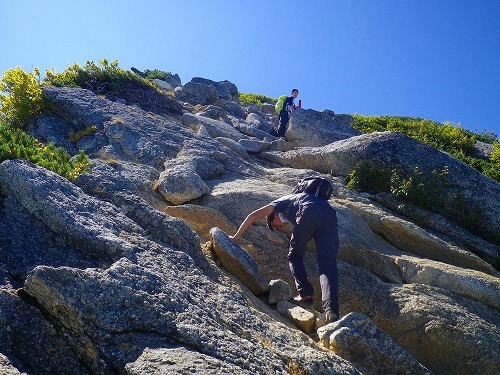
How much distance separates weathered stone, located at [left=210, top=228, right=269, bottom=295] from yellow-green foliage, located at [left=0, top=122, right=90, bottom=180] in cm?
324

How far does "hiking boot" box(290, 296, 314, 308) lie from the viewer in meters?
9.66

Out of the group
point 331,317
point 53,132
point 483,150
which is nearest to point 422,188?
point 331,317

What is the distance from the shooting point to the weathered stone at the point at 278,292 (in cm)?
938

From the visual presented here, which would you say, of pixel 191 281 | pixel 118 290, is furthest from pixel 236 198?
pixel 118 290

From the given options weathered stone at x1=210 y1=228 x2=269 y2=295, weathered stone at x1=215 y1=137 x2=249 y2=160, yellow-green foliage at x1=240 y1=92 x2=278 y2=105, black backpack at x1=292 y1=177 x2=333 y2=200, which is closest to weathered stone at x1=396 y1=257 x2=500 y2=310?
black backpack at x1=292 y1=177 x2=333 y2=200

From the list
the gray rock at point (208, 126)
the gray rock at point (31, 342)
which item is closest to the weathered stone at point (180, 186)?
the gray rock at point (31, 342)

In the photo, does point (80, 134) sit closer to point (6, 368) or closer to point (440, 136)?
point (6, 368)

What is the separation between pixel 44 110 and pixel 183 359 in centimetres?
1333

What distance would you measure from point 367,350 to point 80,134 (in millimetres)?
10902

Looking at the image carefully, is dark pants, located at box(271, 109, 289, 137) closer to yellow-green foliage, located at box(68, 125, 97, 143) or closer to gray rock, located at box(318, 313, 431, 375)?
yellow-green foliage, located at box(68, 125, 97, 143)

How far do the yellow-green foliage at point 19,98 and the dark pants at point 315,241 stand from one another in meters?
10.6

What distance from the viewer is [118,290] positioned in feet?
19.3

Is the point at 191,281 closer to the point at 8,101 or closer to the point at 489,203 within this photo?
the point at 489,203

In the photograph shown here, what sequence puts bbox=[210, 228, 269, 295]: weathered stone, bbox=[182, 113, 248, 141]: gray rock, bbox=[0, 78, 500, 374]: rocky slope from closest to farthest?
bbox=[0, 78, 500, 374]: rocky slope < bbox=[210, 228, 269, 295]: weathered stone < bbox=[182, 113, 248, 141]: gray rock
